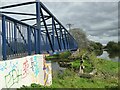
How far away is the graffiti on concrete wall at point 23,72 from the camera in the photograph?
7159mm

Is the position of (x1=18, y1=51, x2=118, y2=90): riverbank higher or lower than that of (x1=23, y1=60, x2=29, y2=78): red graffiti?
lower

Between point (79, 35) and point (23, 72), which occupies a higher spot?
point (79, 35)

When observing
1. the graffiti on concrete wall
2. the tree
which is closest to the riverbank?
the graffiti on concrete wall

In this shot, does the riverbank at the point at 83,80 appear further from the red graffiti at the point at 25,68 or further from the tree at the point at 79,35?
the tree at the point at 79,35

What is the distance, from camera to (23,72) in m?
9.23

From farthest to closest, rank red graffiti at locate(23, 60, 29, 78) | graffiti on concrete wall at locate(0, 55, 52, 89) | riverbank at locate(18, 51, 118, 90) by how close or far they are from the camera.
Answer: riverbank at locate(18, 51, 118, 90)
red graffiti at locate(23, 60, 29, 78)
graffiti on concrete wall at locate(0, 55, 52, 89)

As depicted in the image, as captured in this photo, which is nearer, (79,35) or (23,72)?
(23,72)

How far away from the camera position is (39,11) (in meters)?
14.9

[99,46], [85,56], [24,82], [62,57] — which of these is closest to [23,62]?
[24,82]

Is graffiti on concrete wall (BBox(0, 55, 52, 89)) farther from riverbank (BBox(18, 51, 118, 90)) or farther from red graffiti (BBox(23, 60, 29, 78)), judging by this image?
riverbank (BBox(18, 51, 118, 90))

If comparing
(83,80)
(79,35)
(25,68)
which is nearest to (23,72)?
(25,68)

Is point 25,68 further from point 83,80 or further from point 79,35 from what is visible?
point 79,35

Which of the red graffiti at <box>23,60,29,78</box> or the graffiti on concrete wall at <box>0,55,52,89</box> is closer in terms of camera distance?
the graffiti on concrete wall at <box>0,55,52,89</box>

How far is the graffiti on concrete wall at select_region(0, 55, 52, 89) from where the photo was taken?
282 inches
